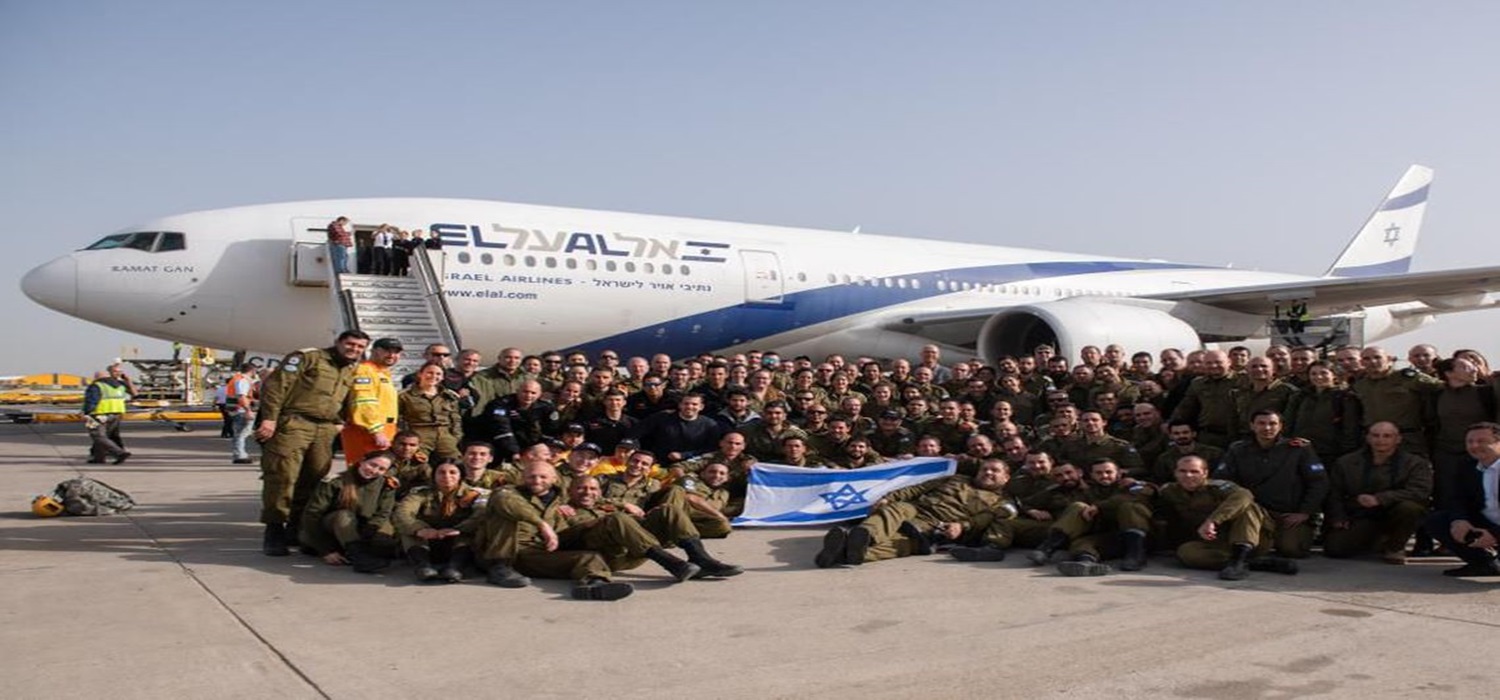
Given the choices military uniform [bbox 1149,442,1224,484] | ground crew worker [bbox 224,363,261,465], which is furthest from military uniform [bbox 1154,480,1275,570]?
ground crew worker [bbox 224,363,261,465]

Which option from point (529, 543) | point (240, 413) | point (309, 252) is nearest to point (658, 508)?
point (529, 543)

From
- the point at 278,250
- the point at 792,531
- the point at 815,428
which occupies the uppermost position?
the point at 278,250

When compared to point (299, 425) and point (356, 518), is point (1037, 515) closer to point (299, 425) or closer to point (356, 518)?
point (356, 518)

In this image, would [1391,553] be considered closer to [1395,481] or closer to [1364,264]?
[1395,481]

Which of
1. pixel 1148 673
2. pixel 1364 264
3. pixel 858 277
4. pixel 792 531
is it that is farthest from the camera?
pixel 1364 264

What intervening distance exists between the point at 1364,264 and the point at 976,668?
23.9 meters

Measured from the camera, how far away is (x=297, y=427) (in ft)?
21.7

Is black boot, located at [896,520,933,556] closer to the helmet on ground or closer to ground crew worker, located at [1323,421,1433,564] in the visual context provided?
ground crew worker, located at [1323,421,1433,564]

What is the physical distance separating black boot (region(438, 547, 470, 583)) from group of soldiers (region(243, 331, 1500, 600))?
2cm

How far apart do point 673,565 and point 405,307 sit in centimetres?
722

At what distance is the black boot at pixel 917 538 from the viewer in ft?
21.5

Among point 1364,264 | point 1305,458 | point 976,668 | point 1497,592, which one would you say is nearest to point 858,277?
point 1305,458

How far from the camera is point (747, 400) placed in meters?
8.73

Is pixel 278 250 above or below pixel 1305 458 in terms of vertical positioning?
above
